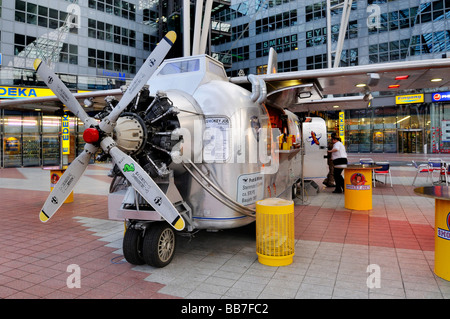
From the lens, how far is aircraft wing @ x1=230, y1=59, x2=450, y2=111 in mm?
6109

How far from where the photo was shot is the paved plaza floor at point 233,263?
12.8 feet

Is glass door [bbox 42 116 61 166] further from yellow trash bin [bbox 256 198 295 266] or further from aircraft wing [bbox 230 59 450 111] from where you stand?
yellow trash bin [bbox 256 198 295 266]

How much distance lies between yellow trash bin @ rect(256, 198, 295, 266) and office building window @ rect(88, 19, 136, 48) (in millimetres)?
30037

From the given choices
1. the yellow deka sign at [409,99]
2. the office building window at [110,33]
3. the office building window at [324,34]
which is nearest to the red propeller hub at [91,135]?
the office building window at [110,33]

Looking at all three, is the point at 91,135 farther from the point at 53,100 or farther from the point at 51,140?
the point at 51,140

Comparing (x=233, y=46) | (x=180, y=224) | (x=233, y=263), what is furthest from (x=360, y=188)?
(x=233, y=46)

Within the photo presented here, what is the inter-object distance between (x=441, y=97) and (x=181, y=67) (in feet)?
106

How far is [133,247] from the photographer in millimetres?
4645

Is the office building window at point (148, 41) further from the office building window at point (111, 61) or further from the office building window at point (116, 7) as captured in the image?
the office building window at point (111, 61)

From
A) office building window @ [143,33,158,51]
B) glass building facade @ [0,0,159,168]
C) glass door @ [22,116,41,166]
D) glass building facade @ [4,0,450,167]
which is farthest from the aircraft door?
office building window @ [143,33,158,51]

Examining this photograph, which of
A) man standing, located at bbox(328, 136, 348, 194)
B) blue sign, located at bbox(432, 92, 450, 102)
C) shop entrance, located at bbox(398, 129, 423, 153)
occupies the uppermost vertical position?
blue sign, located at bbox(432, 92, 450, 102)

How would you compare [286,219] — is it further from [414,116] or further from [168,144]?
[414,116]

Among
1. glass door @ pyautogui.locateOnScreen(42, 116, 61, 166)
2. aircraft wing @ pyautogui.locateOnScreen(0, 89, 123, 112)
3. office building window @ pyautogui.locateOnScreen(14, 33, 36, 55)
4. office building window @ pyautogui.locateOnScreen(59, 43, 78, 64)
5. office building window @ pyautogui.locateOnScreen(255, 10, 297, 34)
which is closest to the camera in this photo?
aircraft wing @ pyautogui.locateOnScreen(0, 89, 123, 112)
